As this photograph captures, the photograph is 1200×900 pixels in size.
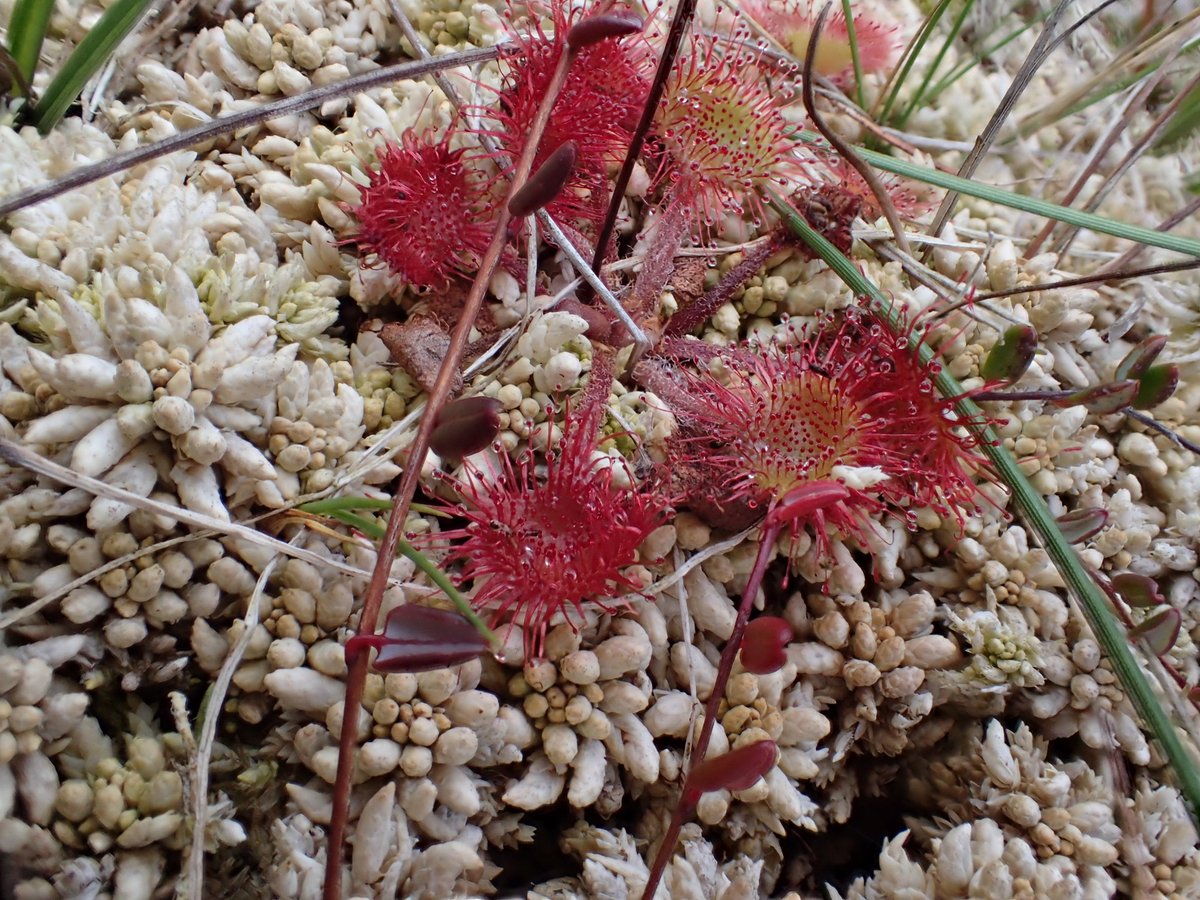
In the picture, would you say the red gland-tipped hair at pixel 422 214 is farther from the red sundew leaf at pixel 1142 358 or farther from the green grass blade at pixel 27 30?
the red sundew leaf at pixel 1142 358

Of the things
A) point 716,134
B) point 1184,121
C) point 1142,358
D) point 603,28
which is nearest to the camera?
point 603,28

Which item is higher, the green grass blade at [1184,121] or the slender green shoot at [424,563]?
the green grass blade at [1184,121]

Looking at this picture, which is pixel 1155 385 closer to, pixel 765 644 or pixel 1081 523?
pixel 1081 523

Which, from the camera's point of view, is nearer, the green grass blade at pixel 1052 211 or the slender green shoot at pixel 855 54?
the green grass blade at pixel 1052 211

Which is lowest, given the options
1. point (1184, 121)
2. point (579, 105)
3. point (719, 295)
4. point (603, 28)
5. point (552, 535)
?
point (552, 535)

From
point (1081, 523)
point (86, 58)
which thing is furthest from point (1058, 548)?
point (86, 58)

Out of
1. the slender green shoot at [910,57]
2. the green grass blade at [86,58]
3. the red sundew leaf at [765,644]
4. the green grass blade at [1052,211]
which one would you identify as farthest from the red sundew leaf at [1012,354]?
the green grass blade at [86,58]

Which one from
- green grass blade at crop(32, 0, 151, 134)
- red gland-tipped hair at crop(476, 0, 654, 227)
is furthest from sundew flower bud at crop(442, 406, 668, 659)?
green grass blade at crop(32, 0, 151, 134)

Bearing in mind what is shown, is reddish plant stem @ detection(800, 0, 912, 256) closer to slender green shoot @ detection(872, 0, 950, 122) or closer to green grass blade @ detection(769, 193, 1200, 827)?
green grass blade @ detection(769, 193, 1200, 827)
